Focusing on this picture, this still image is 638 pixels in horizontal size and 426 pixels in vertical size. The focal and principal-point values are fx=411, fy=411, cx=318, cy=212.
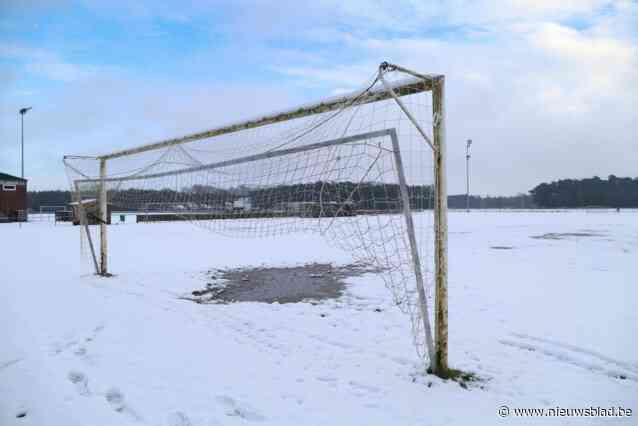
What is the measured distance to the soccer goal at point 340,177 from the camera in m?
3.35

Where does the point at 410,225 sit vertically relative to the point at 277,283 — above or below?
above

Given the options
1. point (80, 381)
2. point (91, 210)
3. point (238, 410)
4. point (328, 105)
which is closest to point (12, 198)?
point (91, 210)

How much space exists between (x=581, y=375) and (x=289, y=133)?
370cm

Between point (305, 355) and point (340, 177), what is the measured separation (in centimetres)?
176

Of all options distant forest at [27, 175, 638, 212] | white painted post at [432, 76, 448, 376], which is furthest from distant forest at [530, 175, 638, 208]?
white painted post at [432, 76, 448, 376]

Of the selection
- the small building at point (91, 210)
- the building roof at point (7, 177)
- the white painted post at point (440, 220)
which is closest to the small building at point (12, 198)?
the building roof at point (7, 177)

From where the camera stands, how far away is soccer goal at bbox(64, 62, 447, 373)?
11.0 ft

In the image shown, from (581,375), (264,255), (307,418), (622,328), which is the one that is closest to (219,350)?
(307,418)

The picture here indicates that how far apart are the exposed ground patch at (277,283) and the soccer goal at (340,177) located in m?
1.08

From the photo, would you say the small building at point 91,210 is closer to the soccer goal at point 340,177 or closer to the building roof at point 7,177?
the soccer goal at point 340,177

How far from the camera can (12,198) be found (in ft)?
104

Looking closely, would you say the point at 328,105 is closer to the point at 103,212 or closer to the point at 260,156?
the point at 260,156

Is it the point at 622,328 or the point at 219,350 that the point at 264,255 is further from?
the point at 622,328

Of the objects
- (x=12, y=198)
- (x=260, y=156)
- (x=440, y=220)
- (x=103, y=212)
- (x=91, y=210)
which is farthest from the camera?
(x=12, y=198)
